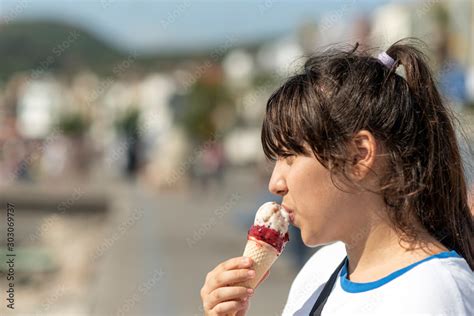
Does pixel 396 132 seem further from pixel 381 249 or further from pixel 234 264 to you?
pixel 234 264

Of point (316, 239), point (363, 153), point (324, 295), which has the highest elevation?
point (363, 153)

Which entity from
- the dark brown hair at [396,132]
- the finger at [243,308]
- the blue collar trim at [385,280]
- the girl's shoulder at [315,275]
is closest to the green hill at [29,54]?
the girl's shoulder at [315,275]

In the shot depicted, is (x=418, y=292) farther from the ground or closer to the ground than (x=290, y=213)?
closer to the ground

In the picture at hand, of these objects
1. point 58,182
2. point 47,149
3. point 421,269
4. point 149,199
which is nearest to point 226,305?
point 421,269

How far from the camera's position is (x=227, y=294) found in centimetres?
204

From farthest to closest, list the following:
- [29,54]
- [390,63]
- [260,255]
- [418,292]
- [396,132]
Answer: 1. [29,54]
2. [260,255]
3. [390,63]
4. [396,132]
5. [418,292]

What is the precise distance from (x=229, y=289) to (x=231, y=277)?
3 cm

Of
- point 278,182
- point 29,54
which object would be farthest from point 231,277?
point 29,54

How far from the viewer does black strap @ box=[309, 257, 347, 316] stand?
205cm

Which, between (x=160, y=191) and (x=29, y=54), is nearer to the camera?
(x=160, y=191)

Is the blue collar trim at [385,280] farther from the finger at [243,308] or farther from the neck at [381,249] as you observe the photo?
the finger at [243,308]

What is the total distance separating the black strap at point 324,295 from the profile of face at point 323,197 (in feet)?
0.43

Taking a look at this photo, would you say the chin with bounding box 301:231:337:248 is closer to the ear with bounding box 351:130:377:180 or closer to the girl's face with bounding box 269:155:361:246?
the girl's face with bounding box 269:155:361:246

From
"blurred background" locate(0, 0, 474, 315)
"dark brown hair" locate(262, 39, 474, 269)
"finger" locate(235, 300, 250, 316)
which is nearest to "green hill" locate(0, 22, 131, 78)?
"blurred background" locate(0, 0, 474, 315)
